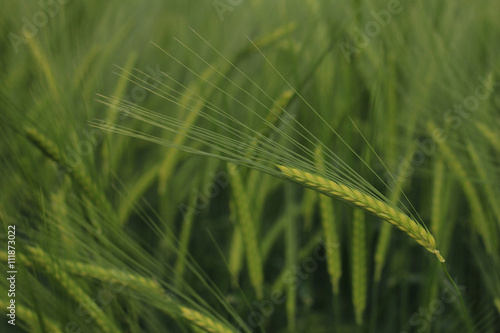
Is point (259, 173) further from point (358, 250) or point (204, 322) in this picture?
point (204, 322)

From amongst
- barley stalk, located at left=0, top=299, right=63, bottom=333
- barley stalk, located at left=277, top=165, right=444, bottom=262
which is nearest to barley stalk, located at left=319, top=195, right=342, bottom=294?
barley stalk, located at left=277, top=165, right=444, bottom=262

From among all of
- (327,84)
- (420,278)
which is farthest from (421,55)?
(420,278)

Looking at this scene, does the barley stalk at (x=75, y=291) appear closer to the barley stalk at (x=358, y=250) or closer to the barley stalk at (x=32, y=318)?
the barley stalk at (x=32, y=318)

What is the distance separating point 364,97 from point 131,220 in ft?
1.79

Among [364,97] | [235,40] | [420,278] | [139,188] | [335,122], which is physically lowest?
[420,278]

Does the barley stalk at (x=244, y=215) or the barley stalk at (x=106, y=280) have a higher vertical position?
the barley stalk at (x=244, y=215)

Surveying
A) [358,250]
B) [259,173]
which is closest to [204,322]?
[358,250]

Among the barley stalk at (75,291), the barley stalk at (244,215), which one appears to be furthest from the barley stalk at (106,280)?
the barley stalk at (244,215)

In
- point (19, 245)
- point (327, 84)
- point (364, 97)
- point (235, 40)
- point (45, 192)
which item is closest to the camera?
point (19, 245)

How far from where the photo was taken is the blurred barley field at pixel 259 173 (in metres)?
0.58

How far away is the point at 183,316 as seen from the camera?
0.55 meters

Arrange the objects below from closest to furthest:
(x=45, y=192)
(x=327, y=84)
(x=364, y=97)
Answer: (x=45, y=192) < (x=327, y=84) < (x=364, y=97)

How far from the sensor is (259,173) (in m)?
0.88

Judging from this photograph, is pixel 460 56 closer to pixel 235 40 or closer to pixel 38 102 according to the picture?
pixel 235 40
